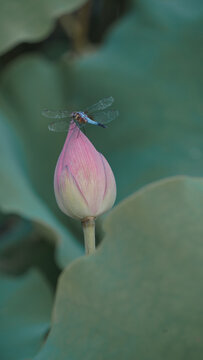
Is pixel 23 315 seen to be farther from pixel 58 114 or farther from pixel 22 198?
pixel 58 114

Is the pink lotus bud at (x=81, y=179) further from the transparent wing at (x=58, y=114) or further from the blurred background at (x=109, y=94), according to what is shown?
the blurred background at (x=109, y=94)

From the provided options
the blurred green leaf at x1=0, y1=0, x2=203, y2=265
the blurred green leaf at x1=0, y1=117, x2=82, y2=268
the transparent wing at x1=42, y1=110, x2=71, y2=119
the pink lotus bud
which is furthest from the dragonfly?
the blurred green leaf at x1=0, y1=0, x2=203, y2=265

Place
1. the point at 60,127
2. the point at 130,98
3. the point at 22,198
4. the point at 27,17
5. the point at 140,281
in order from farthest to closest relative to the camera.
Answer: the point at 130,98, the point at 27,17, the point at 22,198, the point at 60,127, the point at 140,281

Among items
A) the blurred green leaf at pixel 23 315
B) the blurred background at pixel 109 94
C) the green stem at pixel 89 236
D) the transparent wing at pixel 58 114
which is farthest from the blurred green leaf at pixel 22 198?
the green stem at pixel 89 236

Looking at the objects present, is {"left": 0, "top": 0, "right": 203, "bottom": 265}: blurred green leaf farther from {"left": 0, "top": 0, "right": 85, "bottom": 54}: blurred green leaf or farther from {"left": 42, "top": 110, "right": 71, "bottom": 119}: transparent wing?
{"left": 42, "top": 110, "right": 71, "bottom": 119}: transparent wing

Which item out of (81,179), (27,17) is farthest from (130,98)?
(81,179)

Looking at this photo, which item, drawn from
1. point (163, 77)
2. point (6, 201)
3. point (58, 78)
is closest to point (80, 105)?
point (58, 78)

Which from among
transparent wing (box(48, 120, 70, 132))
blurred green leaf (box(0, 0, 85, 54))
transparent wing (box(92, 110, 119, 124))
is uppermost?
blurred green leaf (box(0, 0, 85, 54))

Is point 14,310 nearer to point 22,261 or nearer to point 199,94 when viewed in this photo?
point 22,261
